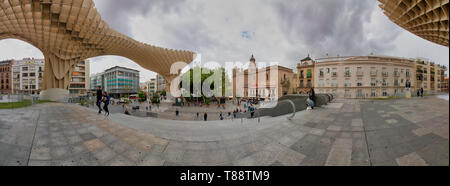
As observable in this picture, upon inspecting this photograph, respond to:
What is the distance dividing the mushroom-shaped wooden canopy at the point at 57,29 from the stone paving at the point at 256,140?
9.16 meters

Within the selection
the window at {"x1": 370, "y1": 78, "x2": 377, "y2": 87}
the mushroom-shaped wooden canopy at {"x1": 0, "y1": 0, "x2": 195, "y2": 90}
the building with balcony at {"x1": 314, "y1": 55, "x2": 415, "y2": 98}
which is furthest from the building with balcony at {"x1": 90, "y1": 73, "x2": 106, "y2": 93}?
the window at {"x1": 370, "y1": 78, "x2": 377, "y2": 87}

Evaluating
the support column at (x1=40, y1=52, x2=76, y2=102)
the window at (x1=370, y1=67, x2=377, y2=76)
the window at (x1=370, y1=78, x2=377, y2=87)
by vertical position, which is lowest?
the window at (x1=370, y1=78, x2=377, y2=87)

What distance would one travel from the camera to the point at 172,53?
18.8 metres

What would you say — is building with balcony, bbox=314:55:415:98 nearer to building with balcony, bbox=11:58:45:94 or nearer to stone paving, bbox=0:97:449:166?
stone paving, bbox=0:97:449:166

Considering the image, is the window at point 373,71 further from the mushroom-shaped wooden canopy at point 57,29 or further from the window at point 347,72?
the mushroom-shaped wooden canopy at point 57,29

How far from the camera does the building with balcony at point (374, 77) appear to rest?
154 centimetres

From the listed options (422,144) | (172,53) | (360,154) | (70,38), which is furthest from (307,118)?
(172,53)

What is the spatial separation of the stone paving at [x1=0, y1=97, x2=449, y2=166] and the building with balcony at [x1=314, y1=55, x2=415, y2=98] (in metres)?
0.43

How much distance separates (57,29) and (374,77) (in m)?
13.5

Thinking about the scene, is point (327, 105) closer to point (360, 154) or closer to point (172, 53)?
point (360, 154)

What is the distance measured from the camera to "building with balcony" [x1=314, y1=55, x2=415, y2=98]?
1.54 meters

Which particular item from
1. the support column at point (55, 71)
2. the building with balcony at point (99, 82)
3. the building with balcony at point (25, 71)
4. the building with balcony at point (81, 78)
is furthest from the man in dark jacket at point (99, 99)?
the building with balcony at point (25, 71)

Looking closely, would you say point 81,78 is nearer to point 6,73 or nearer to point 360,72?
point 6,73

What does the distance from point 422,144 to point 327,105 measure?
738 mm
